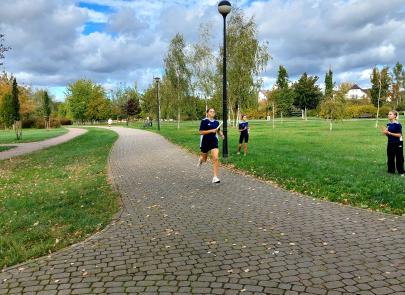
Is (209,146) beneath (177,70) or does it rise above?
beneath

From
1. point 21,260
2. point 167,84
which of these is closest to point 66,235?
point 21,260

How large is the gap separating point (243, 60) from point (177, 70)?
33.8 feet

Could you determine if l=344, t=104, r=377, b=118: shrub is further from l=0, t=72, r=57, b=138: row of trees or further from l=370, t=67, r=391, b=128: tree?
l=0, t=72, r=57, b=138: row of trees

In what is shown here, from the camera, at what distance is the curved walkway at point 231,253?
4016 mm

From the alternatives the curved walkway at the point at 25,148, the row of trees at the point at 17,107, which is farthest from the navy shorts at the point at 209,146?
the row of trees at the point at 17,107

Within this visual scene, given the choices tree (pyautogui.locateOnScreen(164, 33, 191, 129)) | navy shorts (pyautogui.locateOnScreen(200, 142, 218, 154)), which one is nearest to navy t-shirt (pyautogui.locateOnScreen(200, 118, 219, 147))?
navy shorts (pyautogui.locateOnScreen(200, 142, 218, 154))

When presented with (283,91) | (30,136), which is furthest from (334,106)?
(283,91)

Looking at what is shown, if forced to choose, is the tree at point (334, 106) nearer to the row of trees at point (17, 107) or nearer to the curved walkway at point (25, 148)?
the curved walkway at point (25, 148)

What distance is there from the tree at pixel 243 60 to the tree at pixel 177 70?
732 centimetres

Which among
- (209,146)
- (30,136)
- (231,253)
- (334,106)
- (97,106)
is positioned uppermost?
(97,106)

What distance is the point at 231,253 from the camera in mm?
4871

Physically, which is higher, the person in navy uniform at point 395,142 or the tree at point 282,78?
the tree at point 282,78

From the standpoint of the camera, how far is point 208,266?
450 centimetres

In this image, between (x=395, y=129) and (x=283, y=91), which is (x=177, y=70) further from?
(x=395, y=129)
